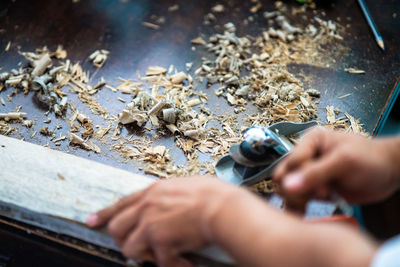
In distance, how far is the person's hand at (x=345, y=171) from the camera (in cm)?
68

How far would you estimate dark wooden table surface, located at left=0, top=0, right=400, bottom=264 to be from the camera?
150 centimetres

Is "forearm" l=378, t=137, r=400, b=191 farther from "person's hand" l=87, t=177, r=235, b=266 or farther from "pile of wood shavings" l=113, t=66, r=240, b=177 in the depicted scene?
"pile of wood shavings" l=113, t=66, r=240, b=177

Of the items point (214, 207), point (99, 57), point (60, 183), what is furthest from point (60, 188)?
point (99, 57)

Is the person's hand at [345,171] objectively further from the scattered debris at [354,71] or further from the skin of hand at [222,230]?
the scattered debris at [354,71]

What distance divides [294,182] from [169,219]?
0.92 ft

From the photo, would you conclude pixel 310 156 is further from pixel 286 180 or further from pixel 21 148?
pixel 21 148

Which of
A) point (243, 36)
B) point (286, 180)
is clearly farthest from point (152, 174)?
point (243, 36)

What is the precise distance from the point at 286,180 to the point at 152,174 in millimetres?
626

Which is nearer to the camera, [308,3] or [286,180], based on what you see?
[286,180]

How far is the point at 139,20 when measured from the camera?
1.93m

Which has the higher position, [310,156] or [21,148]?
[310,156]

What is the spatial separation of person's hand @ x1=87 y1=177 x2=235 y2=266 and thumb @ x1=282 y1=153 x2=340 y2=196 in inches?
5.1

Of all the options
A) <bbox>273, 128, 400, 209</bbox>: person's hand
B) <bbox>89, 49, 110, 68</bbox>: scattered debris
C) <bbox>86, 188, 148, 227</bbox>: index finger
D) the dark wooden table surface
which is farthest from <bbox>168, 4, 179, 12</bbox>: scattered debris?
<bbox>273, 128, 400, 209</bbox>: person's hand

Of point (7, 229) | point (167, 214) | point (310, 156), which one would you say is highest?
point (310, 156)
